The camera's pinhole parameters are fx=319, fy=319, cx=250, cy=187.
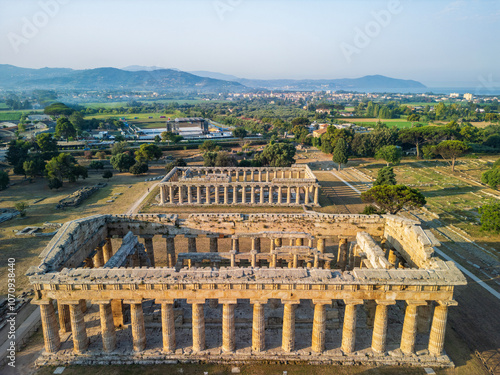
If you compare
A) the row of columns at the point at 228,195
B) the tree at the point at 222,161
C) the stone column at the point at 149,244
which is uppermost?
the stone column at the point at 149,244

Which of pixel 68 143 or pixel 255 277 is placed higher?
pixel 255 277

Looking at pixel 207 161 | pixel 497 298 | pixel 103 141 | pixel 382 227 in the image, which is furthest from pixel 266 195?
pixel 103 141

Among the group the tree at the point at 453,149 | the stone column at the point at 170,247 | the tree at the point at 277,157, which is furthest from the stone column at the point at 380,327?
the tree at the point at 453,149

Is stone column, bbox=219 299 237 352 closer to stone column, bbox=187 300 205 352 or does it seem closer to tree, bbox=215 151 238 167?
stone column, bbox=187 300 205 352

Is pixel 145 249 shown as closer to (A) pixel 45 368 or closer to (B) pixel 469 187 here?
(A) pixel 45 368

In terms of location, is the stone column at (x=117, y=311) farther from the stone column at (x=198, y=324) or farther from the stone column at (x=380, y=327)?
the stone column at (x=380, y=327)
